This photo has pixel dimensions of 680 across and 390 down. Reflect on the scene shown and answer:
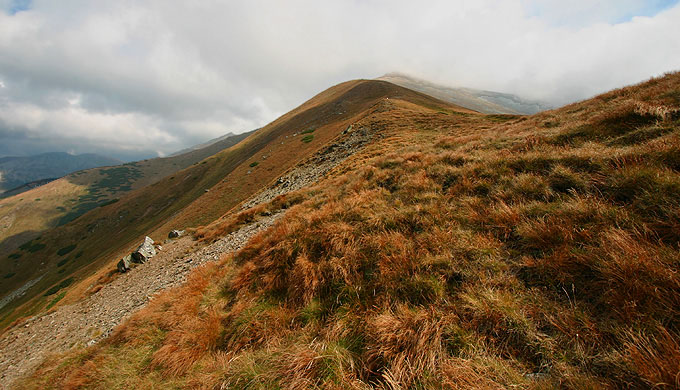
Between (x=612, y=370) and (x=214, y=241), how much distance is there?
597 inches

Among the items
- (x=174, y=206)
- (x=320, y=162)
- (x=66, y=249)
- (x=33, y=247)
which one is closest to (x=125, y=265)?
(x=320, y=162)

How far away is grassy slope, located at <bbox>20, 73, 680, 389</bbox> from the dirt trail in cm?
348

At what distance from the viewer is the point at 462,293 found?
3.46 metres

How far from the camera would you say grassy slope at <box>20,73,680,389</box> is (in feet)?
8.34

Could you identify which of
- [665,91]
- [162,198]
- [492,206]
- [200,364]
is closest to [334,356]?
[200,364]

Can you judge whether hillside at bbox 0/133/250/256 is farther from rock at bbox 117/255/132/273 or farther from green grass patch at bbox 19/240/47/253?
rock at bbox 117/255/132/273

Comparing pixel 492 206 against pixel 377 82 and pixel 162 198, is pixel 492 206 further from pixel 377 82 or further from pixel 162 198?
pixel 162 198

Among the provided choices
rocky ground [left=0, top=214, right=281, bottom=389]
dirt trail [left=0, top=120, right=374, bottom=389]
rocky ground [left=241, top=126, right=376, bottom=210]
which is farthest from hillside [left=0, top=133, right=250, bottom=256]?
dirt trail [left=0, top=120, right=374, bottom=389]

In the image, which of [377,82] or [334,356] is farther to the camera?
[377,82]

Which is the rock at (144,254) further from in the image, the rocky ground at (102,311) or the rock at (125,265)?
the rocky ground at (102,311)

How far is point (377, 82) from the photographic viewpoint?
63.7m

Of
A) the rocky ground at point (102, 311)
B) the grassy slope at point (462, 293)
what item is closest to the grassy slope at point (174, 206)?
the rocky ground at point (102, 311)

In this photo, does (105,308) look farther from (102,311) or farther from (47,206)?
(47,206)

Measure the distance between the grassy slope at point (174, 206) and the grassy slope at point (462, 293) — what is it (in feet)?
88.4
